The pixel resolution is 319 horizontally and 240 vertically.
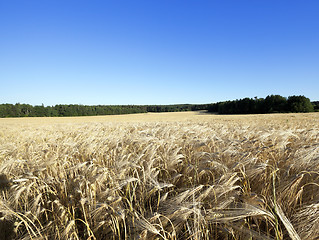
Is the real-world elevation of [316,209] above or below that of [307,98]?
below

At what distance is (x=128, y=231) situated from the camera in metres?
1.10

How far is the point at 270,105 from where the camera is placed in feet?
187

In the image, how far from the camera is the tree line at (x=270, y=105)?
173 ft

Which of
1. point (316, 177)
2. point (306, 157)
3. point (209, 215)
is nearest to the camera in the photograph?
point (209, 215)

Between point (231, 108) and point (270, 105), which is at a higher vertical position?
point (270, 105)

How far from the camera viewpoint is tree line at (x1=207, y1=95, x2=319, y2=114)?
52656 mm

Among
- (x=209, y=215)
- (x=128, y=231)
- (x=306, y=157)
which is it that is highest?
(x=306, y=157)

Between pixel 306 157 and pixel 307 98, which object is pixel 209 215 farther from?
pixel 307 98

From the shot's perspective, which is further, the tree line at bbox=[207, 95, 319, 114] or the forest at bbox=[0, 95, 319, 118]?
the forest at bbox=[0, 95, 319, 118]

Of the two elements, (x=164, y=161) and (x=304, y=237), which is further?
(x=164, y=161)

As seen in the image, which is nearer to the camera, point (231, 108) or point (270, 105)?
point (270, 105)

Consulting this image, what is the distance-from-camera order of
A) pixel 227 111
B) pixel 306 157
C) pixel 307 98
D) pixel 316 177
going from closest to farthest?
1. pixel 316 177
2. pixel 306 157
3. pixel 307 98
4. pixel 227 111

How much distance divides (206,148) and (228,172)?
1.03 metres

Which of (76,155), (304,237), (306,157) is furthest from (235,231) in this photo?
(76,155)
